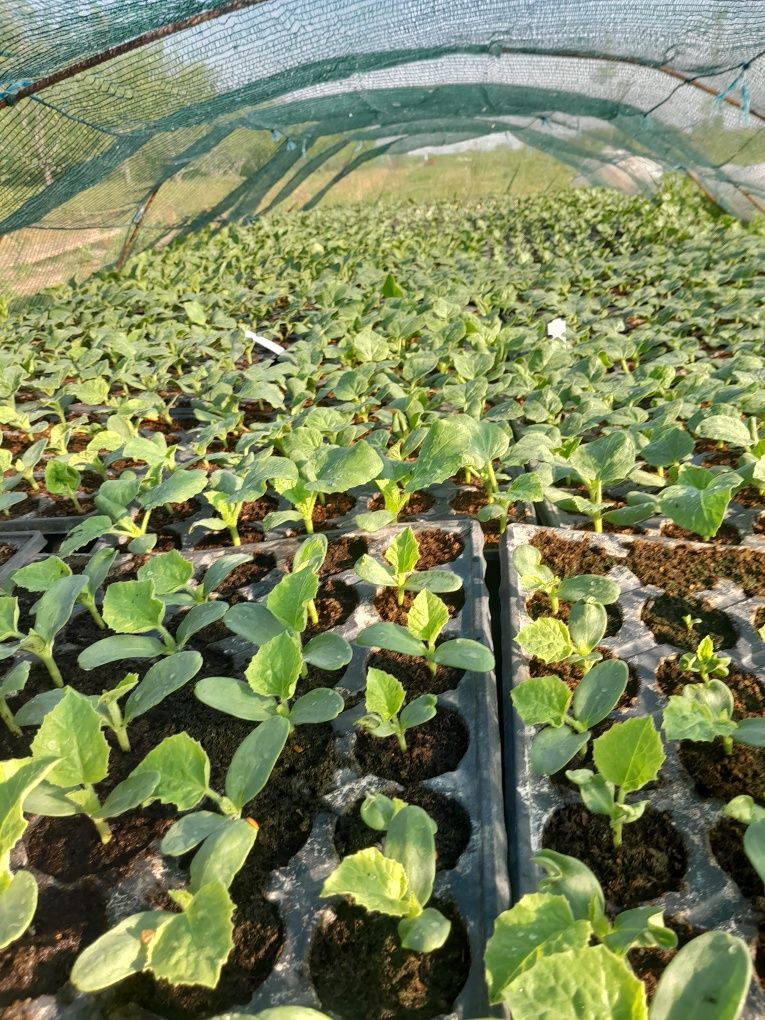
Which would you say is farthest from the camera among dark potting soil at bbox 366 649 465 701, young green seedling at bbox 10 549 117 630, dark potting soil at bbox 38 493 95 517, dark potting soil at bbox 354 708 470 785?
dark potting soil at bbox 38 493 95 517

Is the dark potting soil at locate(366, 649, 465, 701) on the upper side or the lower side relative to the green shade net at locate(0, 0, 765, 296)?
lower

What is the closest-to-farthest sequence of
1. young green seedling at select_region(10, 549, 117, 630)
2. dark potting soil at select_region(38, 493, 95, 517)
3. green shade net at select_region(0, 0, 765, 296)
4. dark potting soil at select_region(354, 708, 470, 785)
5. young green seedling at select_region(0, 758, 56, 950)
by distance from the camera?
young green seedling at select_region(0, 758, 56, 950) → dark potting soil at select_region(354, 708, 470, 785) → young green seedling at select_region(10, 549, 117, 630) → dark potting soil at select_region(38, 493, 95, 517) → green shade net at select_region(0, 0, 765, 296)

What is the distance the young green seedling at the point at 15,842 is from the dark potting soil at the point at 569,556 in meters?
0.72

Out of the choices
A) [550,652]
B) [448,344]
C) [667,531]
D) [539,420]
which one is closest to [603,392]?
[539,420]

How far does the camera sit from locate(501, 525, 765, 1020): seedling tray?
58cm

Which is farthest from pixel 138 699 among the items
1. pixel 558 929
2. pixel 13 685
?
pixel 558 929

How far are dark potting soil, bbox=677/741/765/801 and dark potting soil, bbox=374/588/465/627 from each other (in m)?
0.36

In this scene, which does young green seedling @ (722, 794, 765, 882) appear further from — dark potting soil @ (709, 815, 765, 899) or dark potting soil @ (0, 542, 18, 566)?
dark potting soil @ (0, 542, 18, 566)

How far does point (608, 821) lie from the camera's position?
2.16 ft

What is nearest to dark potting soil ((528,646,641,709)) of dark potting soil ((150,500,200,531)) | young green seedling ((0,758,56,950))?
young green seedling ((0,758,56,950))

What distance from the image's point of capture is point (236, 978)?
579 mm

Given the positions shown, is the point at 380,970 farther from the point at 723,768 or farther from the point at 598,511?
the point at 598,511

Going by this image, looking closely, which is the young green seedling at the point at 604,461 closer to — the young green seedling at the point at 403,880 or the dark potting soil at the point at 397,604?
the dark potting soil at the point at 397,604

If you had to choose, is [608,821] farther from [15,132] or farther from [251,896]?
[15,132]
